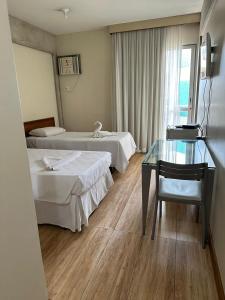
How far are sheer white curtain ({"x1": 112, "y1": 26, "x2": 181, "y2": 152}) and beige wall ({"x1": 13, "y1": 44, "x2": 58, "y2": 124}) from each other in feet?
4.68

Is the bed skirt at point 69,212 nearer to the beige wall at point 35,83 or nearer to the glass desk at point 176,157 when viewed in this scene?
the glass desk at point 176,157

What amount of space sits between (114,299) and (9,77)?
1.47 metres

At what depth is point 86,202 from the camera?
2170mm

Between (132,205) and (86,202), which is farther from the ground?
(86,202)

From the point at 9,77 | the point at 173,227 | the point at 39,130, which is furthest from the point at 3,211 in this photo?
the point at 39,130

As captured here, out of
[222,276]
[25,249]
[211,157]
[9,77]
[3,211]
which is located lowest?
[222,276]

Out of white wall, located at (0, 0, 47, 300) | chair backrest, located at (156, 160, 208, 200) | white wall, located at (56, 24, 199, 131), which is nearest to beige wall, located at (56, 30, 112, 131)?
white wall, located at (56, 24, 199, 131)

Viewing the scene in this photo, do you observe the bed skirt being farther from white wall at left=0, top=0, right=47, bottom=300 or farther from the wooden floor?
white wall at left=0, top=0, right=47, bottom=300

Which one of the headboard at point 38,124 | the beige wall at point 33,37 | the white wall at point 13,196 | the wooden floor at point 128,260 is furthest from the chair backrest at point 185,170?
the beige wall at point 33,37

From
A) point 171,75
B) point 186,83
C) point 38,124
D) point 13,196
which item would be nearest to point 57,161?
point 13,196

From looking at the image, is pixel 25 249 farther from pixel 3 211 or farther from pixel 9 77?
pixel 9 77

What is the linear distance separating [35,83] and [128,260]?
3.69 meters

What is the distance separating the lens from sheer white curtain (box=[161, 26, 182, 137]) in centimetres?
398

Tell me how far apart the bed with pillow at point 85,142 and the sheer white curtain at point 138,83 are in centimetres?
69
